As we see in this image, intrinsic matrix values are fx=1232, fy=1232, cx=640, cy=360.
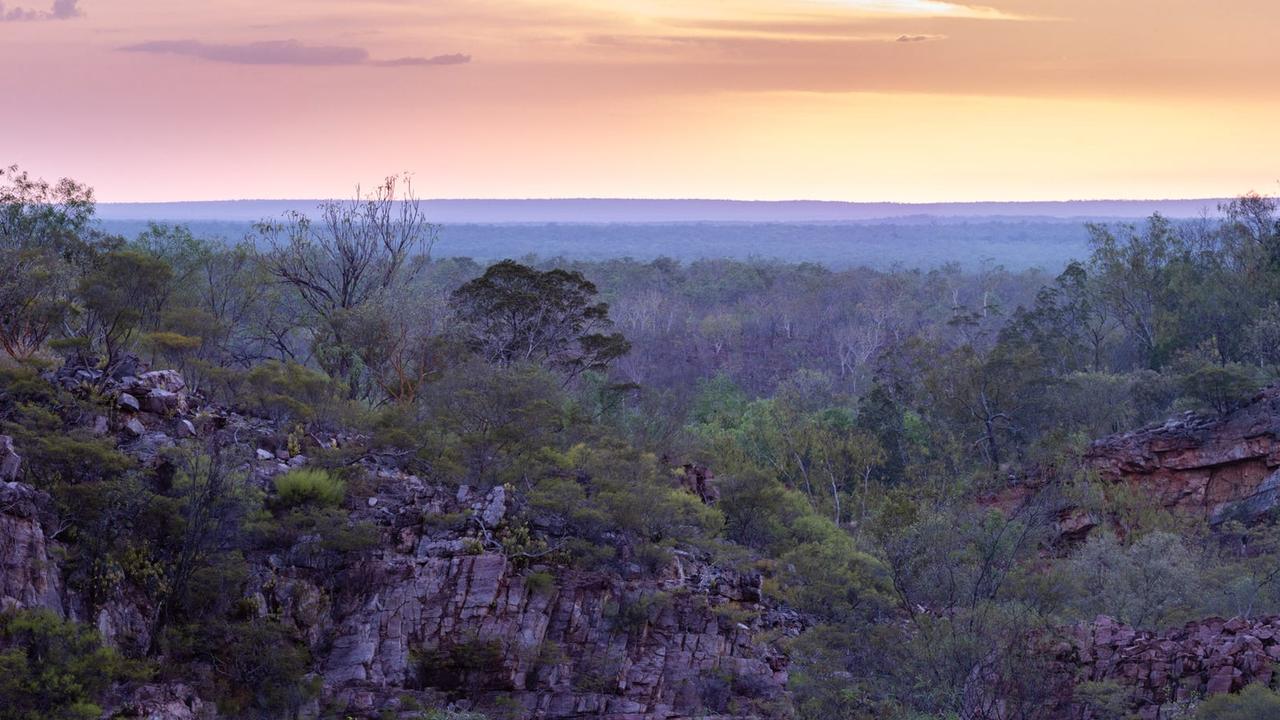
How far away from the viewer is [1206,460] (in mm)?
33719

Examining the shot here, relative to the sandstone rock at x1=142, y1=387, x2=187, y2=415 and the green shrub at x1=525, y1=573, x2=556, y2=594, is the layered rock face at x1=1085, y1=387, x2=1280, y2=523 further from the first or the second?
the sandstone rock at x1=142, y1=387, x2=187, y2=415

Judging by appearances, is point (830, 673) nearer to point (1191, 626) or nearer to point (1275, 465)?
point (1191, 626)

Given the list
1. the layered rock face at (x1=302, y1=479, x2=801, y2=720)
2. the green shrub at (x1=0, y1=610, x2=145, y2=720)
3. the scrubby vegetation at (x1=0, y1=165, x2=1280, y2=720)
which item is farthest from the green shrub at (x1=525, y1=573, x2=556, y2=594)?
the green shrub at (x1=0, y1=610, x2=145, y2=720)

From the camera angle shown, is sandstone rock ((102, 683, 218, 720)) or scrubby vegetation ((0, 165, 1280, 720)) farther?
scrubby vegetation ((0, 165, 1280, 720))

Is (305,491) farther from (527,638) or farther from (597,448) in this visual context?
(597,448)

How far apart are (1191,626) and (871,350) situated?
44.6 m

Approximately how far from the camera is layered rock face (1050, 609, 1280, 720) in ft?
57.0

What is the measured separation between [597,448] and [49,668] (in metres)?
12.6

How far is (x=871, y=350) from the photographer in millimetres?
63344

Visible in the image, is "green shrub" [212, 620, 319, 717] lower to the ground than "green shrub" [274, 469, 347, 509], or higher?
lower

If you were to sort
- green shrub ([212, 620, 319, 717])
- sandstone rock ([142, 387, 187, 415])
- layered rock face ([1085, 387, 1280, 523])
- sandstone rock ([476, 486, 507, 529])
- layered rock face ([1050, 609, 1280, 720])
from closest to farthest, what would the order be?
green shrub ([212, 620, 319, 717]), layered rock face ([1050, 609, 1280, 720]), sandstone rock ([142, 387, 187, 415]), sandstone rock ([476, 486, 507, 529]), layered rock face ([1085, 387, 1280, 523])

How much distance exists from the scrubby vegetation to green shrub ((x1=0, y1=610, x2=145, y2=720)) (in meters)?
0.04

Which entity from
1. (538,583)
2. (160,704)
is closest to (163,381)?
(160,704)

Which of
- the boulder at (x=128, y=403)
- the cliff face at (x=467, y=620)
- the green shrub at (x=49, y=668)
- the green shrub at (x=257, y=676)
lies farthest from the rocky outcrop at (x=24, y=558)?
the boulder at (x=128, y=403)
